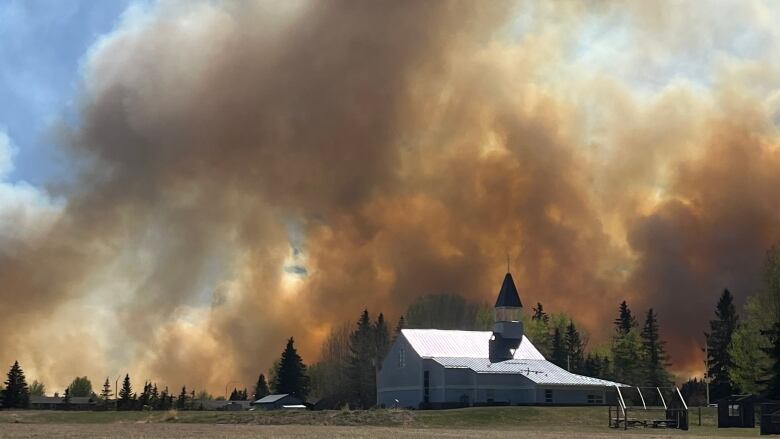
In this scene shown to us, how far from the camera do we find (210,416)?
285 ft

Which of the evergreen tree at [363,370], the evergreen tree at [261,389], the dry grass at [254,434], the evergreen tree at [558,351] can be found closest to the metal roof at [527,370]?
the evergreen tree at [363,370]

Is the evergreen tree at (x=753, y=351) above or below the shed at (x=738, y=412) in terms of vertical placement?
above

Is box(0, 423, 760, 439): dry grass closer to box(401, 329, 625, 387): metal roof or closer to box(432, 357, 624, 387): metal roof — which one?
box(432, 357, 624, 387): metal roof

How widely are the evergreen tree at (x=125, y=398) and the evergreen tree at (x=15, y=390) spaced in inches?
519

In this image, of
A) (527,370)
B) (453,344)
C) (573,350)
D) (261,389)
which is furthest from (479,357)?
(261,389)

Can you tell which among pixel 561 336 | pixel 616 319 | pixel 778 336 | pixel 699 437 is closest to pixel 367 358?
pixel 561 336

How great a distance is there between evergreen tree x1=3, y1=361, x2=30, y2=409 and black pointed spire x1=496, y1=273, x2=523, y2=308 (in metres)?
68.7

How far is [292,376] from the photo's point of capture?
150875 mm

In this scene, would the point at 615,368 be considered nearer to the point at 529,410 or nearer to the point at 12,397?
the point at 529,410

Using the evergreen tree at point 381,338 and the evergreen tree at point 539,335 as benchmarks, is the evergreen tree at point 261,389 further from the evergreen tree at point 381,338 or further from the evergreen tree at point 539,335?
the evergreen tree at point 539,335

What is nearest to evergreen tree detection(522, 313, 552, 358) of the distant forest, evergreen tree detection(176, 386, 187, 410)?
the distant forest

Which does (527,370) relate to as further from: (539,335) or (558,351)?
(558,351)

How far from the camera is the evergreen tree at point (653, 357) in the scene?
14138 cm

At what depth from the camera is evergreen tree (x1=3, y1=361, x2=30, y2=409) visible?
462 ft
